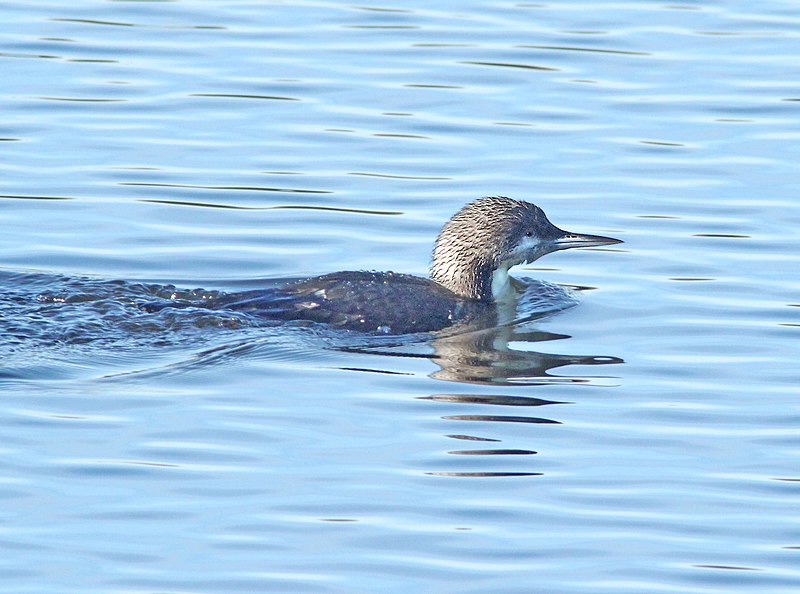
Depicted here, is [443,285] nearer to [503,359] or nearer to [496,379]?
[503,359]

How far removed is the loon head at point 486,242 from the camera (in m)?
12.4

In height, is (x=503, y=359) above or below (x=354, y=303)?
below

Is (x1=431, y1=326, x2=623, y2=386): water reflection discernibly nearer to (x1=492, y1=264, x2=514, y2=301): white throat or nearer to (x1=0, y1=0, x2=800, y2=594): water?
(x1=0, y1=0, x2=800, y2=594): water

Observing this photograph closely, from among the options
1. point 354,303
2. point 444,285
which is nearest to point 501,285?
point 444,285

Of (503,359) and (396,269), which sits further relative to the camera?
(396,269)

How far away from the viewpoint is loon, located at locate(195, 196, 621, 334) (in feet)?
37.5

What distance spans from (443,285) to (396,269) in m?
0.57

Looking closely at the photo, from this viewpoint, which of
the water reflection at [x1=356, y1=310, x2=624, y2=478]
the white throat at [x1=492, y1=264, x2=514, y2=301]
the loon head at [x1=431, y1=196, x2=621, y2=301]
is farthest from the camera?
the white throat at [x1=492, y1=264, x2=514, y2=301]

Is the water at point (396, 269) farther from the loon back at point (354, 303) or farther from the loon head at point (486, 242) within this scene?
the loon head at point (486, 242)

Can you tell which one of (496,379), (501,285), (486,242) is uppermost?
(486,242)

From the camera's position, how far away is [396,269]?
12836mm

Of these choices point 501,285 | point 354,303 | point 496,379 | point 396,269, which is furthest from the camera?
point 396,269

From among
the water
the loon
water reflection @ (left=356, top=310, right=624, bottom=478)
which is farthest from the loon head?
water reflection @ (left=356, top=310, right=624, bottom=478)

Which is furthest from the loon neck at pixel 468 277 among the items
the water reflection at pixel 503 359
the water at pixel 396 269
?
the water reflection at pixel 503 359
